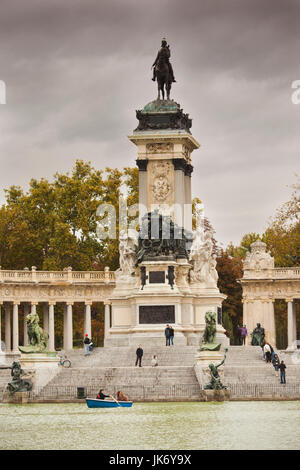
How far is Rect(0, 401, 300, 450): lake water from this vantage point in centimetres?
3169

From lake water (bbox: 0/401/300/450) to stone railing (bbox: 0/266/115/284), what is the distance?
3602 cm

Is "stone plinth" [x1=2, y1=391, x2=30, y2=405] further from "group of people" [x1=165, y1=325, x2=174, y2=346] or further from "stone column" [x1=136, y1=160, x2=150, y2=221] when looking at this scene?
"stone column" [x1=136, y1=160, x2=150, y2=221]

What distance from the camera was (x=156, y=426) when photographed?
36188 mm

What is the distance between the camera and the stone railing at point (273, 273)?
84562 millimetres

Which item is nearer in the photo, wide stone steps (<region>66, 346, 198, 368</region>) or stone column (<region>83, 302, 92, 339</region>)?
wide stone steps (<region>66, 346, 198, 368</region>)

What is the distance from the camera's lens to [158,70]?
6800cm

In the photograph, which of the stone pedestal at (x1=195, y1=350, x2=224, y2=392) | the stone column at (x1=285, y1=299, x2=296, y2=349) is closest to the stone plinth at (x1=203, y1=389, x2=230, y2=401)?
the stone pedestal at (x1=195, y1=350, x2=224, y2=392)

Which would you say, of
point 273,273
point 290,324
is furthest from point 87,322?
point 290,324

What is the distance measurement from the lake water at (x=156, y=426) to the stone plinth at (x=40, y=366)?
4025 mm

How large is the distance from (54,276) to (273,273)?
16.0m

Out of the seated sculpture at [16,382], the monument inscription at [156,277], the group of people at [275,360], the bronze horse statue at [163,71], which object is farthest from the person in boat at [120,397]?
the bronze horse statue at [163,71]

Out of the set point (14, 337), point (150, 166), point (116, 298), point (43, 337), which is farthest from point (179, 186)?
point (14, 337)

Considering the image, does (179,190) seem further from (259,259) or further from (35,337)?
(259,259)

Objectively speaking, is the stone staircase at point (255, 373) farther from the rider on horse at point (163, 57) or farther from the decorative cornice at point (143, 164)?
the rider on horse at point (163, 57)
